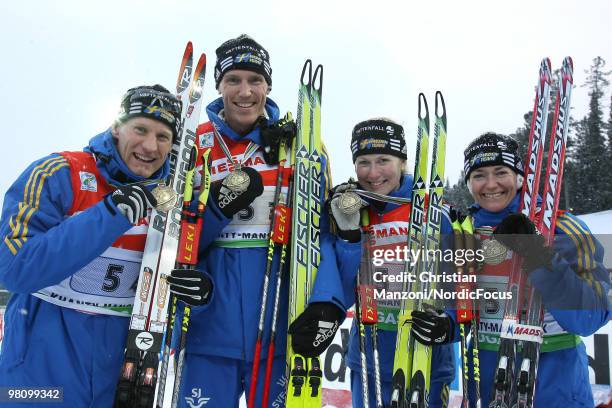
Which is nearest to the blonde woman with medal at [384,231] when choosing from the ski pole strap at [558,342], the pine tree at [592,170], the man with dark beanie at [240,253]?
the man with dark beanie at [240,253]

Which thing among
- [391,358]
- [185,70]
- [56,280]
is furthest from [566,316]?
[185,70]

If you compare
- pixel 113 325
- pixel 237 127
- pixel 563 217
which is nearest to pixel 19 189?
pixel 113 325

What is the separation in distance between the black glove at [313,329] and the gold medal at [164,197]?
0.86 metres

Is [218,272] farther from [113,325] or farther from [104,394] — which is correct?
[104,394]

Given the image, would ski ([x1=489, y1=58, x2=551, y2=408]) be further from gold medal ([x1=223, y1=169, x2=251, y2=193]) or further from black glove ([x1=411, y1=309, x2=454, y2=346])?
gold medal ([x1=223, y1=169, x2=251, y2=193])

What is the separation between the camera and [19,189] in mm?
2168

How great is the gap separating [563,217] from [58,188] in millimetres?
2610

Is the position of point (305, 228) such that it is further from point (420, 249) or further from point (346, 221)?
point (420, 249)

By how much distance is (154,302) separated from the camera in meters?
2.41

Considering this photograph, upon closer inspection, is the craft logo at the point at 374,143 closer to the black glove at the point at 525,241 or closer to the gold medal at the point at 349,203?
the gold medal at the point at 349,203

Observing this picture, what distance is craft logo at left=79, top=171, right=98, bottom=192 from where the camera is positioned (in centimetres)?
230

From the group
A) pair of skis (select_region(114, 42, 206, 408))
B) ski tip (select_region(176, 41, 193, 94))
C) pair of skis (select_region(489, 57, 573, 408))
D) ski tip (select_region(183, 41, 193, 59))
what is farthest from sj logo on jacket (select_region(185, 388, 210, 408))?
ski tip (select_region(183, 41, 193, 59))

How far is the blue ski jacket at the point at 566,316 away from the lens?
8.13 ft

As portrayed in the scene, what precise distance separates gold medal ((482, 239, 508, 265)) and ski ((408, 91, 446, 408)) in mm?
293
